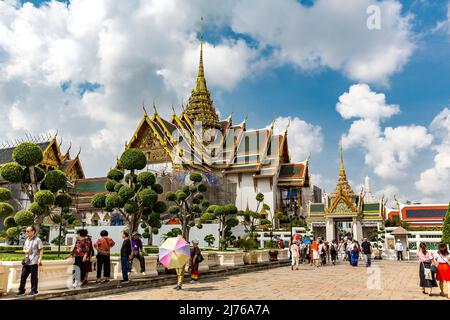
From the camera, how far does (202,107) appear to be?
48.3 metres

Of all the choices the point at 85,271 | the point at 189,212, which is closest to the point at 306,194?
the point at 189,212

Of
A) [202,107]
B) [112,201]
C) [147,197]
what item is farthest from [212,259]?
[202,107]

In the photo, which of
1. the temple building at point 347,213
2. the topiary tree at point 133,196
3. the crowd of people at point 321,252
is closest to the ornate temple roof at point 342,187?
the temple building at point 347,213

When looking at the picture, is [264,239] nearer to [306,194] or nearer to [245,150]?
[245,150]

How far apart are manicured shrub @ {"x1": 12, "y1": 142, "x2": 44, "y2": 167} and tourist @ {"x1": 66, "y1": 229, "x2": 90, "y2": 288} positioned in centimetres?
418

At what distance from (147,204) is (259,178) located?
85.0 feet

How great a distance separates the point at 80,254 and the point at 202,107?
40.5 metres

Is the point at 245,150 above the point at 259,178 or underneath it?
above

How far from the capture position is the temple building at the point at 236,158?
38625 millimetres

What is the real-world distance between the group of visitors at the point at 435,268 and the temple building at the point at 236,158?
2805cm

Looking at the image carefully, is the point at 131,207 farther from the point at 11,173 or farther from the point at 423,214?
the point at 423,214

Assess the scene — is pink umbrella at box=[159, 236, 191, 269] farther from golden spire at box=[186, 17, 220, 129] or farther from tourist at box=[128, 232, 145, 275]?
golden spire at box=[186, 17, 220, 129]

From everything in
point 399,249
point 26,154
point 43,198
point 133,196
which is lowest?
point 399,249
